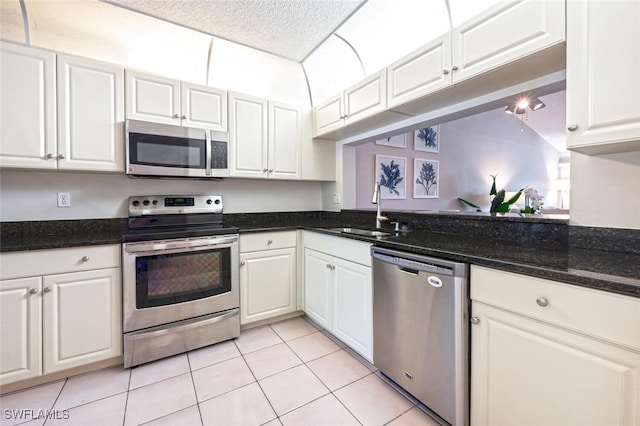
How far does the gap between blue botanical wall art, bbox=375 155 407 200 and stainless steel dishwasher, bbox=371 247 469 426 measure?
2081 millimetres

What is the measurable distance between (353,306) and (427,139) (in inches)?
121

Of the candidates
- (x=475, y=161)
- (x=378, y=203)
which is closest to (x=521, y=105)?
(x=378, y=203)

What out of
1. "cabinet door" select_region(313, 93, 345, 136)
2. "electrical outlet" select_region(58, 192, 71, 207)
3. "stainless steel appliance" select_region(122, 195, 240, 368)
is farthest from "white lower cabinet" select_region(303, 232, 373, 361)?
"electrical outlet" select_region(58, 192, 71, 207)

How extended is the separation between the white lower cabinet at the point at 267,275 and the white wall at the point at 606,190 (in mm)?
1967

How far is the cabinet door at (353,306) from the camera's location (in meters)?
1.78

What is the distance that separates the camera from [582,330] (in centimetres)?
91

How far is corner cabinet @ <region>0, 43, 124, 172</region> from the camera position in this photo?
170 cm

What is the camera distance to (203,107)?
233 centimetres

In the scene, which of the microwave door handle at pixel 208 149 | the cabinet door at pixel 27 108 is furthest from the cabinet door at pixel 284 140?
the cabinet door at pixel 27 108

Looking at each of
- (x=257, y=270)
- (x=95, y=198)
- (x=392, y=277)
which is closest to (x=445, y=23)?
(x=392, y=277)

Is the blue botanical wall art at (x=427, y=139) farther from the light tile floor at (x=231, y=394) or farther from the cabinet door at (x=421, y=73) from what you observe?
the light tile floor at (x=231, y=394)

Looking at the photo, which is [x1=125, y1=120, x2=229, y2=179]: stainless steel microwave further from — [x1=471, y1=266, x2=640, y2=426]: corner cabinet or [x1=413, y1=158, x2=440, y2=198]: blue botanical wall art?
[x1=413, y1=158, x2=440, y2=198]: blue botanical wall art

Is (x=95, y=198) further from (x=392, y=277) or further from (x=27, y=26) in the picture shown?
(x=392, y=277)

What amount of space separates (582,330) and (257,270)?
2.03 meters
